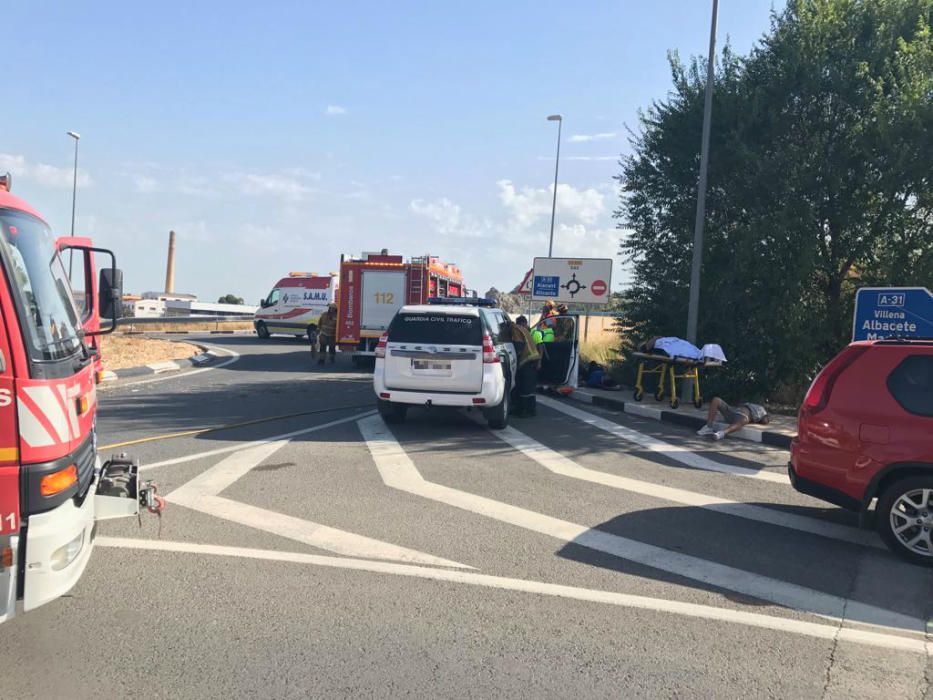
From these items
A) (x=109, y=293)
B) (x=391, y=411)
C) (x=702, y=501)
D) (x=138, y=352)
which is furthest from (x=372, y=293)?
(x=109, y=293)

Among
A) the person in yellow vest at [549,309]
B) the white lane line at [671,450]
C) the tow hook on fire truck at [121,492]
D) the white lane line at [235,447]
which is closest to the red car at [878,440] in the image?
the white lane line at [671,450]

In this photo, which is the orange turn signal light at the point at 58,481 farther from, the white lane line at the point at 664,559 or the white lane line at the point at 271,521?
the white lane line at the point at 664,559

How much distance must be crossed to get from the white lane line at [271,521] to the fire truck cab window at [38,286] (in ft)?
7.55

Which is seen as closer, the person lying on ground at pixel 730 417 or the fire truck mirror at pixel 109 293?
the fire truck mirror at pixel 109 293

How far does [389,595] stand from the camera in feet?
15.0

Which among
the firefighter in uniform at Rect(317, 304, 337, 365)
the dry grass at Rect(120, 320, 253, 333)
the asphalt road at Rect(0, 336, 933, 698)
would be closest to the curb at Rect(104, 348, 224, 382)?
the firefighter in uniform at Rect(317, 304, 337, 365)

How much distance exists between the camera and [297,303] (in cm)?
3177

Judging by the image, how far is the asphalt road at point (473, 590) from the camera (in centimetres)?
362

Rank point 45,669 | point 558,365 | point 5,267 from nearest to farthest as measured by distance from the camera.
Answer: point 5,267 < point 45,669 < point 558,365

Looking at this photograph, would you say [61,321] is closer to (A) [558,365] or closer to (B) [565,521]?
(B) [565,521]

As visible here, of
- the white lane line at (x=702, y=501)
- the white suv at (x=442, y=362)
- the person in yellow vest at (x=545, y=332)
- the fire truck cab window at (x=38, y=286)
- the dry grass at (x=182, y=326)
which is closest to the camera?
the fire truck cab window at (x=38, y=286)

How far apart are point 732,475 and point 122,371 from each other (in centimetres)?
1369

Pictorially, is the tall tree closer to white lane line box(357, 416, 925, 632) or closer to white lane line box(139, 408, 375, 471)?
white lane line box(139, 408, 375, 471)

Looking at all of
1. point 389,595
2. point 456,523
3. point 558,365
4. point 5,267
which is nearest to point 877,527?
point 456,523
